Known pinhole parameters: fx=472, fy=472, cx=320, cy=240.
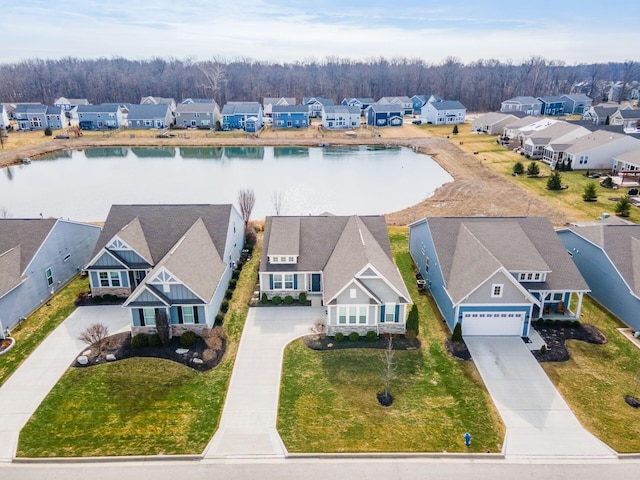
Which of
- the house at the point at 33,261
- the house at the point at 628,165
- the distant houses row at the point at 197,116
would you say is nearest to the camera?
the house at the point at 33,261

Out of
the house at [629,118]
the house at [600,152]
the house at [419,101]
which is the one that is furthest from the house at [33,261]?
the house at [419,101]

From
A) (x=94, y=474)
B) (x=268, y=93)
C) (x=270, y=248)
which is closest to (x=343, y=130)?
(x=268, y=93)

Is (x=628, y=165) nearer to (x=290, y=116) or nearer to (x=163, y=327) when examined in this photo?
(x=163, y=327)

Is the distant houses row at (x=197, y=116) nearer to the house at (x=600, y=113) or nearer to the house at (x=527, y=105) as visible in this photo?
the house at (x=527, y=105)

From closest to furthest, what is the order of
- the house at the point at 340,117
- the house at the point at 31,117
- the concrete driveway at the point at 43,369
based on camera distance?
1. the concrete driveway at the point at 43,369
2. the house at the point at 31,117
3. the house at the point at 340,117

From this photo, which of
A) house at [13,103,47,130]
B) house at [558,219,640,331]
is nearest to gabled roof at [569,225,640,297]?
house at [558,219,640,331]

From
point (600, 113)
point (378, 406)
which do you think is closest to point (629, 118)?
point (600, 113)
